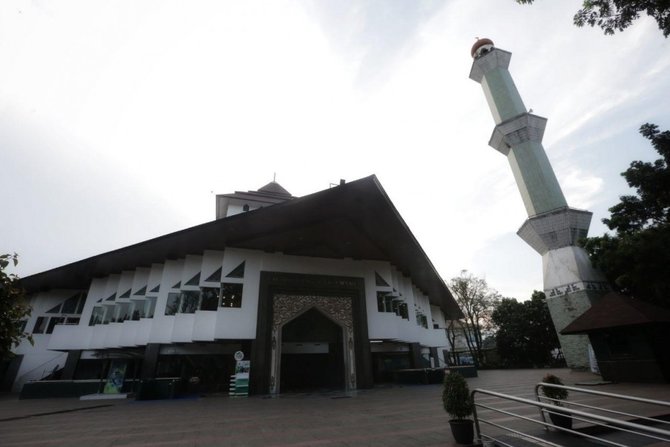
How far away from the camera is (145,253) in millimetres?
15094

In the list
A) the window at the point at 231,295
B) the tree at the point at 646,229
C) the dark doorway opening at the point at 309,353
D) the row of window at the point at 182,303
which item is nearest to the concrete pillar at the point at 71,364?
the row of window at the point at 182,303

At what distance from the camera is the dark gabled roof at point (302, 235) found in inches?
493

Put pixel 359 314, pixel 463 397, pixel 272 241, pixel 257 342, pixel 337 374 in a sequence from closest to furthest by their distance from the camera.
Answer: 1. pixel 463 397
2. pixel 257 342
3. pixel 272 241
4. pixel 359 314
5. pixel 337 374

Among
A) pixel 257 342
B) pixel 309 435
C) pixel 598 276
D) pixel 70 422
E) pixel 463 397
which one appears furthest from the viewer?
pixel 598 276

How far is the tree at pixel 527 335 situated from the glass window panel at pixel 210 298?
94.1 feet

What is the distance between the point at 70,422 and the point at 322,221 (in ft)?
32.8

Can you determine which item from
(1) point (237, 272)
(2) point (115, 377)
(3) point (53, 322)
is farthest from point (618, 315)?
(3) point (53, 322)

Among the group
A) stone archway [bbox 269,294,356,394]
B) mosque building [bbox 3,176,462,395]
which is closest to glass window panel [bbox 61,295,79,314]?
mosque building [bbox 3,176,462,395]

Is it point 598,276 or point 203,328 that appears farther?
point 598,276

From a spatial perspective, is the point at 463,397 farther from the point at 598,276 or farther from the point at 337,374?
the point at 598,276

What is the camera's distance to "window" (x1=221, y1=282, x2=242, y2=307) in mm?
13852

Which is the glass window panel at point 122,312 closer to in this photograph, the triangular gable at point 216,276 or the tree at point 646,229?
the triangular gable at point 216,276

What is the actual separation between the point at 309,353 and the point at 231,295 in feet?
21.5

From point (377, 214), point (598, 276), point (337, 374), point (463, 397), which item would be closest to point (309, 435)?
point (463, 397)
